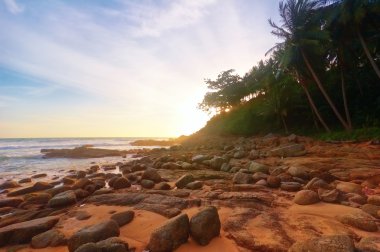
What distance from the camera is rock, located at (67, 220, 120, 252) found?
13.0 ft

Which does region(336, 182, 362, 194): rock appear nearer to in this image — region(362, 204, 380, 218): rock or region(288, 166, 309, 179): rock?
region(362, 204, 380, 218): rock

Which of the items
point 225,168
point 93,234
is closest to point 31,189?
point 93,234

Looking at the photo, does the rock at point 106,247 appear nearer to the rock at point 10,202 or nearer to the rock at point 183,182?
the rock at point 183,182

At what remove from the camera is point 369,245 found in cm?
322

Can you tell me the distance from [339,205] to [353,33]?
57.7 feet

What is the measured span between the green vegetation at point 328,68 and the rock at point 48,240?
671 inches

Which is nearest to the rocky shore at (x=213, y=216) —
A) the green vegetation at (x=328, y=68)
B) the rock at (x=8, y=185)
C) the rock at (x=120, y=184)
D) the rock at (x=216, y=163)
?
the rock at (x=120, y=184)

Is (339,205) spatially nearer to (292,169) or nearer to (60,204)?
(292,169)

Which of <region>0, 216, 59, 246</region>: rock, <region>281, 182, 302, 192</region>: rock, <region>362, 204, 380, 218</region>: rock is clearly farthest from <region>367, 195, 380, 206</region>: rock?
<region>0, 216, 59, 246</region>: rock

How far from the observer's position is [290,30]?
20094mm

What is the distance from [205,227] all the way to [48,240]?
2.88 meters

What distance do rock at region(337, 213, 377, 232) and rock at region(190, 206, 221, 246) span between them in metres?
2.15

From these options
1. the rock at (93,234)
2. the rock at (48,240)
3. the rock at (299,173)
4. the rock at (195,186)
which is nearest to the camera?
the rock at (93,234)

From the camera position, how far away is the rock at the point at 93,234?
157 inches
